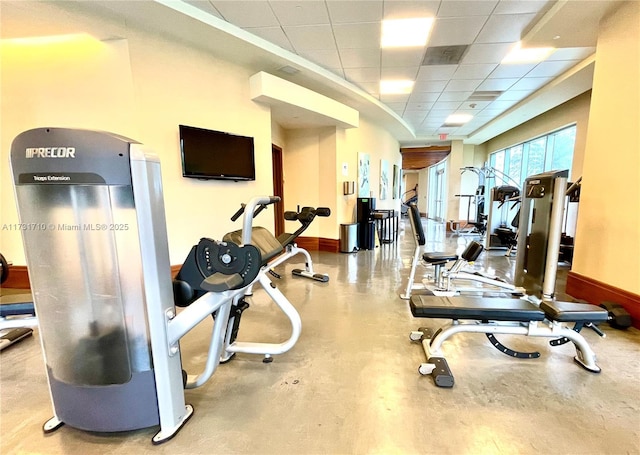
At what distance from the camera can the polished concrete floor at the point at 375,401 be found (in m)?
1.36

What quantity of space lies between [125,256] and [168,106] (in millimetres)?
2789

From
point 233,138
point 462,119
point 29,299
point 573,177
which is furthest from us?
point 462,119

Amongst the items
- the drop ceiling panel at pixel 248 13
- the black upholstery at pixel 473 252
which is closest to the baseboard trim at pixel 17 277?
the drop ceiling panel at pixel 248 13

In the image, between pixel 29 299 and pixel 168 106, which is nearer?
pixel 29 299

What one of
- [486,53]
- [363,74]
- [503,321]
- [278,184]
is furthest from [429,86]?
[503,321]

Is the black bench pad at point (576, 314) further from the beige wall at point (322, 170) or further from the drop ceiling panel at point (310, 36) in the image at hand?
the beige wall at point (322, 170)

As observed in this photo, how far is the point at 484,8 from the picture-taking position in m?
2.98

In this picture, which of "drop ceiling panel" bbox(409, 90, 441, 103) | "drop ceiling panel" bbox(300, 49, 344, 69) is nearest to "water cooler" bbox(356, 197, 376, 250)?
"drop ceiling panel" bbox(409, 90, 441, 103)

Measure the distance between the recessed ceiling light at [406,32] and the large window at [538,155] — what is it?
4060mm

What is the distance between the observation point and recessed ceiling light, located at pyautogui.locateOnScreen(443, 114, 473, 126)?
7250 millimetres

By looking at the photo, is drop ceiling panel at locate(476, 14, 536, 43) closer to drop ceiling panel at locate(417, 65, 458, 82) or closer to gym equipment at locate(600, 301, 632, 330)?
drop ceiling panel at locate(417, 65, 458, 82)

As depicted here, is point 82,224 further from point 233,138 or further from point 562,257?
point 562,257

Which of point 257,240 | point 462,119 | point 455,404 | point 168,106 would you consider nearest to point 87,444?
point 257,240

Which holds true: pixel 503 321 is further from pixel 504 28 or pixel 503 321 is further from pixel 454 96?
pixel 454 96
